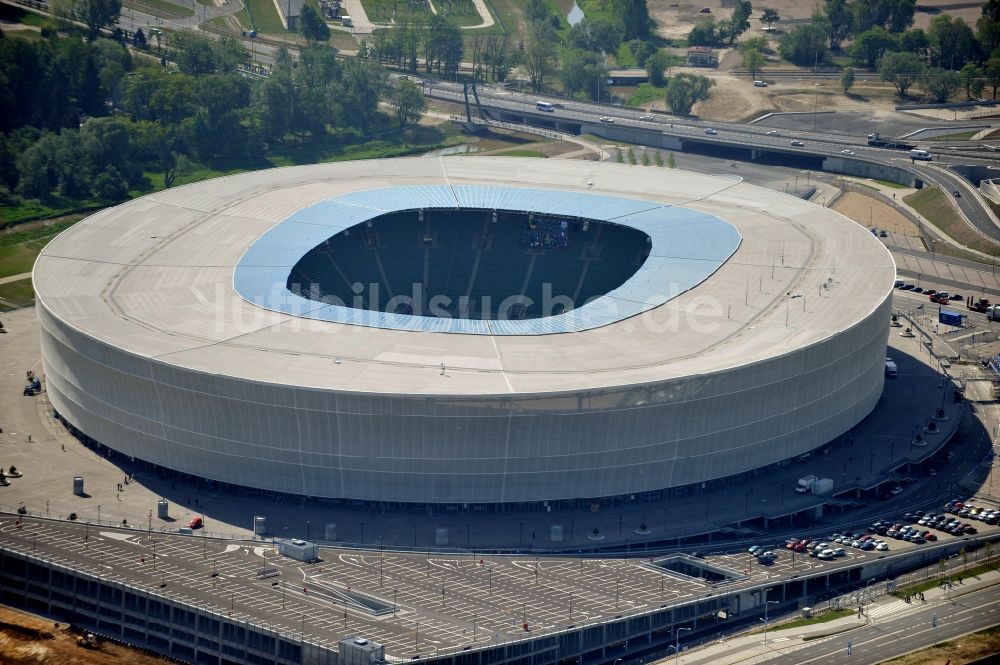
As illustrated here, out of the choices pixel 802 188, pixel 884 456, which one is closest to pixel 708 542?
pixel 884 456

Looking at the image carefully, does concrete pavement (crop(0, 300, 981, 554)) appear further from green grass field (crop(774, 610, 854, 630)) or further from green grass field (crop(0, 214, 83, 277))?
green grass field (crop(0, 214, 83, 277))

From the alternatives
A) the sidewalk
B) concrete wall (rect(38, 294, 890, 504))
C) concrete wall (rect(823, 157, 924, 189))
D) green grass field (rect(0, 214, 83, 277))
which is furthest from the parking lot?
concrete wall (rect(823, 157, 924, 189))

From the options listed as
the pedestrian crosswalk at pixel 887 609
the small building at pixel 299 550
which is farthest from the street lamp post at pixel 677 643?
the small building at pixel 299 550

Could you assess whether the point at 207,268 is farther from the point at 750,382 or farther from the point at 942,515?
the point at 942,515

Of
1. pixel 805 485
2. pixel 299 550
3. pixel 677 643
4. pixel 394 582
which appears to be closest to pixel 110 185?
pixel 299 550

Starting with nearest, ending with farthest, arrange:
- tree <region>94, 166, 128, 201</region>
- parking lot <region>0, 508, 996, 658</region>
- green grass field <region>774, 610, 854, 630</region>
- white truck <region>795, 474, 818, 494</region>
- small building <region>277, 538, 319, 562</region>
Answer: parking lot <region>0, 508, 996, 658</region>, green grass field <region>774, 610, 854, 630</region>, small building <region>277, 538, 319, 562</region>, white truck <region>795, 474, 818, 494</region>, tree <region>94, 166, 128, 201</region>

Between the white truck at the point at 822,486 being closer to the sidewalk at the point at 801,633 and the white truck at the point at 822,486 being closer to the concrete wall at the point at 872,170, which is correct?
the sidewalk at the point at 801,633
